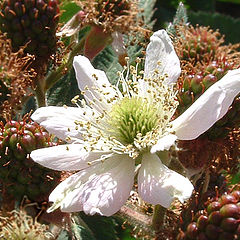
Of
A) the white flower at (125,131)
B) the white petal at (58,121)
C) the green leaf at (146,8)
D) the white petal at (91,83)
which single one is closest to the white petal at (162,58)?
the white flower at (125,131)

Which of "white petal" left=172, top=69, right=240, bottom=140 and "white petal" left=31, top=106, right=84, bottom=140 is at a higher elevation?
"white petal" left=172, top=69, right=240, bottom=140

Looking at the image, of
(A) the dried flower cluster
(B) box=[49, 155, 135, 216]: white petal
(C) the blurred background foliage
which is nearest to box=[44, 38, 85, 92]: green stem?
(A) the dried flower cluster

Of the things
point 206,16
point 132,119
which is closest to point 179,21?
point 132,119

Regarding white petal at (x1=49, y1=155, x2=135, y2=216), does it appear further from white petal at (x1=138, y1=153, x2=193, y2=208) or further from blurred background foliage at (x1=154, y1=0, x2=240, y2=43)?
blurred background foliage at (x1=154, y1=0, x2=240, y2=43)

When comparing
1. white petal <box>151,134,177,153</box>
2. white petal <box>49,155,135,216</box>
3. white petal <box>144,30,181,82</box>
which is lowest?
white petal <box>49,155,135,216</box>

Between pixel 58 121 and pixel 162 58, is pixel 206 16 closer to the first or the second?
pixel 162 58

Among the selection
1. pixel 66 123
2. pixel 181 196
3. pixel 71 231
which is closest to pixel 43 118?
pixel 66 123

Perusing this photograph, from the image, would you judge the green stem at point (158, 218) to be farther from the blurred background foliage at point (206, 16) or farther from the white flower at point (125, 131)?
the blurred background foliage at point (206, 16)
